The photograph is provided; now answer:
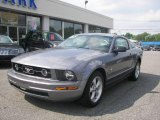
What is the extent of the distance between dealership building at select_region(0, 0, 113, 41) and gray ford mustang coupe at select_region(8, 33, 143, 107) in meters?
14.2

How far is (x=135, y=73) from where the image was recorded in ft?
25.0

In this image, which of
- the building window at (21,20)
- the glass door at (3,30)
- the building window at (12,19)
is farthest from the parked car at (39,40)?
the building window at (21,20)

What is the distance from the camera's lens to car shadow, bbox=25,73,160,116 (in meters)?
4.55

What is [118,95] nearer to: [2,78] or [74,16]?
[2,78]

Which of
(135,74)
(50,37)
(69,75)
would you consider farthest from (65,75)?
(50,37)

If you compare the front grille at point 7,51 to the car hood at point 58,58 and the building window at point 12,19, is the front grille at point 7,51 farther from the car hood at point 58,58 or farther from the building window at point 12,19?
the building window at point 12,19

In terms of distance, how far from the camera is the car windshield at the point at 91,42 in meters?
5.70

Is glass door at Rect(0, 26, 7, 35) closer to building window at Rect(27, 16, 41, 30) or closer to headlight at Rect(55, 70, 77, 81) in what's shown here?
building window at Rect(27, 16, 41, 30)

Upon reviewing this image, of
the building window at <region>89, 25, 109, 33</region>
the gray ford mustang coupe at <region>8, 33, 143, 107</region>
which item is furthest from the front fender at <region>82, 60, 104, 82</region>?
the building window at <region>89, 25, 109, 33</region>

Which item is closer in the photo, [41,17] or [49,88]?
[49,88]

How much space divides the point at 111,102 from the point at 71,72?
1.42m

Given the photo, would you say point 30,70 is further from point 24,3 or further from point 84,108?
point 24,3

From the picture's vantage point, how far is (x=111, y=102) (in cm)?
520

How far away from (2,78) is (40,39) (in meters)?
7.13
